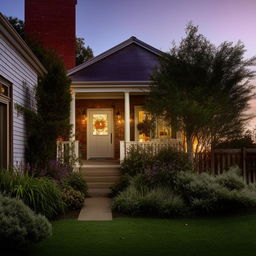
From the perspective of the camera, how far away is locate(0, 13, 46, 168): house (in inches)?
336

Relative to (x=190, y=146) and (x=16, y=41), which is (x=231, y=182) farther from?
(x=16, y=41)

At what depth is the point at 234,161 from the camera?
12227mm

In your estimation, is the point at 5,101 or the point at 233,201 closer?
the point at 233,201

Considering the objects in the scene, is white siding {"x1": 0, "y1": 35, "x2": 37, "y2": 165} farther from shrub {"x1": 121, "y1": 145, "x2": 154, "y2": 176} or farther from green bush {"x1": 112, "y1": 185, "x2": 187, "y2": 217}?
shrub {"x1": 121, "y1": 145, "x2": 154, "y2": 176}

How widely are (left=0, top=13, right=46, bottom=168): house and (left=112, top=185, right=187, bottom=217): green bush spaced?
2.97 metres

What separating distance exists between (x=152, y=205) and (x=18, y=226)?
365cm

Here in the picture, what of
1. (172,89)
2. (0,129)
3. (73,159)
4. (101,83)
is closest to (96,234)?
(0,129)

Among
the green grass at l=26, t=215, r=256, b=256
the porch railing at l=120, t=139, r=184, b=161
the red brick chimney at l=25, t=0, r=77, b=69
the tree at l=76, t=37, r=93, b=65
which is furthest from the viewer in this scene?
the tree at l=76, t=37, r=93, b=65

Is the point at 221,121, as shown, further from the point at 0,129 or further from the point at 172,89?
the point at 0,129

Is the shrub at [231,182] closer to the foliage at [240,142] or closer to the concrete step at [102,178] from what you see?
the foliage at [240,142]

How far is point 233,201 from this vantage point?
793 centimetres

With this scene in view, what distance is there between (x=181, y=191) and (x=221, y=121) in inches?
166

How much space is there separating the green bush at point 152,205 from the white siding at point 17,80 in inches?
126

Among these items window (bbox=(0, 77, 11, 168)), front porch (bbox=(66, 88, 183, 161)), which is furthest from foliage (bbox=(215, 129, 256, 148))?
window (bbox=(0, 77, 11, 168))
